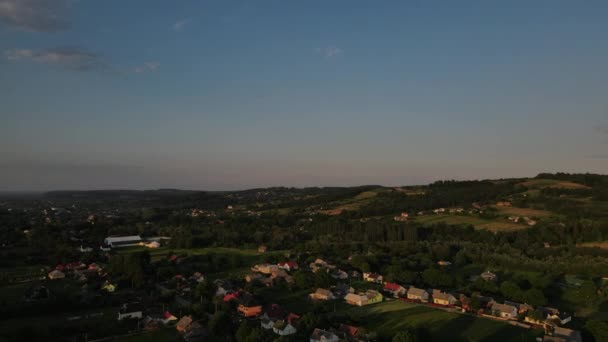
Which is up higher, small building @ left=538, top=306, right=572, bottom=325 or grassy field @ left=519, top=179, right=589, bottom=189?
grassy field @ left=519, top=179, right=589, bottom=189

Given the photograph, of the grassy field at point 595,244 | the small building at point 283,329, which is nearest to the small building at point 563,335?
the small building at point 283,329

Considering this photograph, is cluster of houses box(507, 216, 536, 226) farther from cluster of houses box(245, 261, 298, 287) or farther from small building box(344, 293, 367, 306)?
small building box(344, 293, 367, 306)

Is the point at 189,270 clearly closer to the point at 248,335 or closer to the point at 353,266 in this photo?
the point at 353,266

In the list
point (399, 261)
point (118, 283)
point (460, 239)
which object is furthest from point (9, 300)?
point (460, 239)

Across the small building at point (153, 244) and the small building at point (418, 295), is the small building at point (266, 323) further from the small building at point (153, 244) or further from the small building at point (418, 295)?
the small building at point (153, 244)

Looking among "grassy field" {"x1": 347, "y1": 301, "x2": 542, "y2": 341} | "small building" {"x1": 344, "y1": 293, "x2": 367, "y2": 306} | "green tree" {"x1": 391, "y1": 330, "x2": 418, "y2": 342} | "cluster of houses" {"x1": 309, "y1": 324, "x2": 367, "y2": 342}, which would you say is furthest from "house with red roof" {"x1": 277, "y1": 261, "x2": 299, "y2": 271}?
"green tree" {"x1": 391, "y1": 330, "x2": 418, "y2": 342}

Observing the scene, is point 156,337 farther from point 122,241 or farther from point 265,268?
point 122,241

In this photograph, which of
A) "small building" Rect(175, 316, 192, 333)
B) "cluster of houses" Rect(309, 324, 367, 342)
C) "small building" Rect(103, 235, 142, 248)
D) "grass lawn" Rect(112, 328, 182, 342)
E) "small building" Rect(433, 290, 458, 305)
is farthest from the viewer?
"small building" Rect(103, 235, 142, 248)
